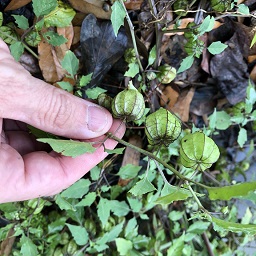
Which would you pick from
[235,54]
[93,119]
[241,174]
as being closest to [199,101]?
[235,54]

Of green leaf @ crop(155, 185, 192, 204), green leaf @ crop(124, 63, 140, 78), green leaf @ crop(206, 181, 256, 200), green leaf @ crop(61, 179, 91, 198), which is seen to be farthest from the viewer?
green leaf @ crop(61, 179, 91, 198)

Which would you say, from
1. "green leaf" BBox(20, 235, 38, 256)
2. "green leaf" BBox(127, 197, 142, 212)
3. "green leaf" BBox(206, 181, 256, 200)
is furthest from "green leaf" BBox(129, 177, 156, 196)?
"green leaf" BBox(20, 235, 38, 256)

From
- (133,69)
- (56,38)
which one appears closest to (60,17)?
(56,38)

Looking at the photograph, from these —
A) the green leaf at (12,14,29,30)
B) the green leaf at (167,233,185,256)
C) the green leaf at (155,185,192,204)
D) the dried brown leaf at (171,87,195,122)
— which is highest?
the green leaf at (12,14,29,30)

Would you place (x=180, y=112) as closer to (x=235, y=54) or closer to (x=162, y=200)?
(x=235, y=54)

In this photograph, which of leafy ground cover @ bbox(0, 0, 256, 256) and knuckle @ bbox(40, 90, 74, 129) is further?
leafy ground cover @ bbox(0, 0, 256, 256)

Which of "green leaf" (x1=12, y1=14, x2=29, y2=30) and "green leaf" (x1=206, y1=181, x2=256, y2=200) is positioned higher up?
"green leaf" (x1=12, y1=14, x2=29, y2=30)

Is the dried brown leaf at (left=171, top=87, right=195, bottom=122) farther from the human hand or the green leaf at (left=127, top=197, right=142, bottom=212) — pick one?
the human hand
